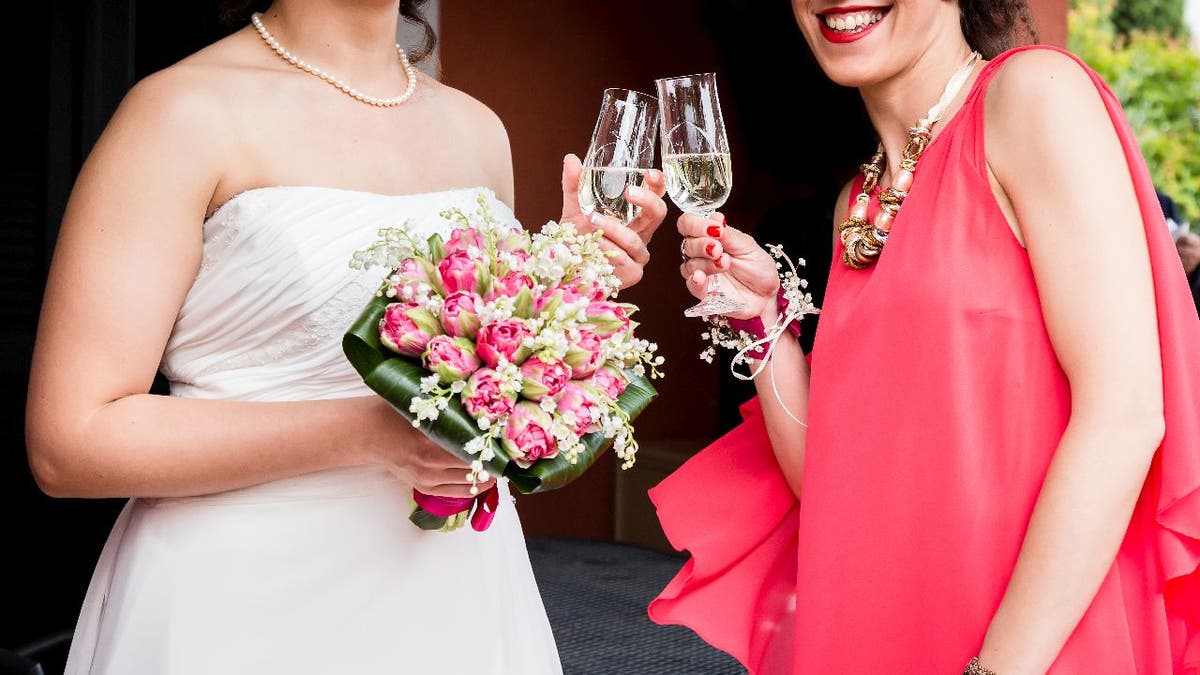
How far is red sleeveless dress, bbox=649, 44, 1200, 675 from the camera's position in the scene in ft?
5.82

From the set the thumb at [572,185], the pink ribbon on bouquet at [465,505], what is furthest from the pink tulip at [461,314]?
the thumb at [572,185]

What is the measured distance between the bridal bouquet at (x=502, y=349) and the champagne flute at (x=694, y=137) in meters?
0.38

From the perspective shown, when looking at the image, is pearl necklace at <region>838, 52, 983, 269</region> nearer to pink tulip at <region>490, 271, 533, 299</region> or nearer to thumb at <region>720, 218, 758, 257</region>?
thumb at <region>720, 218, 758, 257</region>

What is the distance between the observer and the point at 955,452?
1854 mm

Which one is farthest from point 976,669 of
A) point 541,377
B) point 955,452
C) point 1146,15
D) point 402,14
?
point 1146,15

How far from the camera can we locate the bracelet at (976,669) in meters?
1.76

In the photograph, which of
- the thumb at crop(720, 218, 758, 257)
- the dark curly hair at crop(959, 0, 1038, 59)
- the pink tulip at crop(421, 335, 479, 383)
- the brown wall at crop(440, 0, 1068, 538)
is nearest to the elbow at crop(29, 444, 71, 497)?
the pink tulip at crop(421, 335, 479, 383)

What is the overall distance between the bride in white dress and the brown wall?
2.72 meters

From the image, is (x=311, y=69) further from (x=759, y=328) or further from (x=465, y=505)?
(x=759, y=328)

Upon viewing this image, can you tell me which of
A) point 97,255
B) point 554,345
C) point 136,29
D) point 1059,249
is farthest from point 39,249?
point 1059,249

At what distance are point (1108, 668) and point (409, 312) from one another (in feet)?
3.95

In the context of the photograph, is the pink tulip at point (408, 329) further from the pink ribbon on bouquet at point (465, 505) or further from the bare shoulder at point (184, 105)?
the bare shoulder at point (184, 105)

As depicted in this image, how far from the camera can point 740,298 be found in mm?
2297

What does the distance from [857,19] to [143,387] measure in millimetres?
1394
